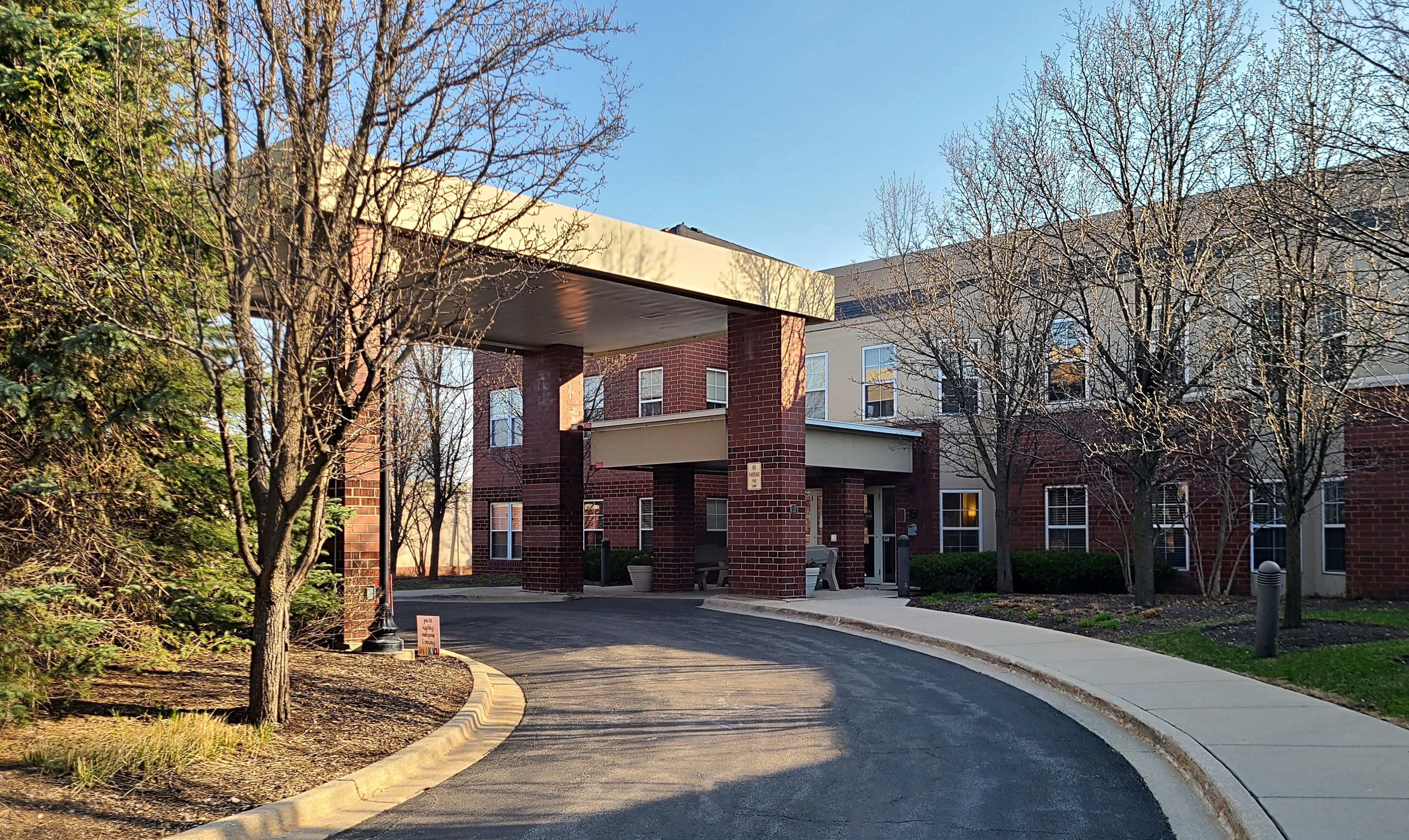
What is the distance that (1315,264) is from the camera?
14250 mm

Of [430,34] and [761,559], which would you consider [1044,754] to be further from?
[761,559]

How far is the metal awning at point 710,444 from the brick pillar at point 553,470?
2.23 feet

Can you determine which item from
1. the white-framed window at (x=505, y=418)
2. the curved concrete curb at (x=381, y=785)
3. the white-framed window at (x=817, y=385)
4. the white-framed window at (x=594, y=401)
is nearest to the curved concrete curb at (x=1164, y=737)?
the curved concrete curb at (x=381, y=785)

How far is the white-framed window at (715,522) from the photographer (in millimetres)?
30266

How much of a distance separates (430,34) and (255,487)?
382 centimetres

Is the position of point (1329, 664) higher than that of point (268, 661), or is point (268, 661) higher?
point (268, 661)

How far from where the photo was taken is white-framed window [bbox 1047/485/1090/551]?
81.5ft

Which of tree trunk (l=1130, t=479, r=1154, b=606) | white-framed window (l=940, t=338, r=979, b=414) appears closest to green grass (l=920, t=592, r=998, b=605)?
tree trunk (l=1130, t=479, r=1154, b=606)

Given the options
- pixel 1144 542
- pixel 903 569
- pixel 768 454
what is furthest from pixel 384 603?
pixel 903 569

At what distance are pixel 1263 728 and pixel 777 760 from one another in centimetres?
381

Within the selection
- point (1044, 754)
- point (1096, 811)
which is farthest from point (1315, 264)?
point (1096, 811)

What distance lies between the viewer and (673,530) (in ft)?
86.3

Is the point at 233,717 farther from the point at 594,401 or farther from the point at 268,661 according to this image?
the point at 594,401

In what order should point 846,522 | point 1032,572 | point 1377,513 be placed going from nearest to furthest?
point 1377,513, point 1032,572, point 846,522
